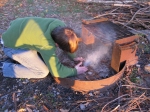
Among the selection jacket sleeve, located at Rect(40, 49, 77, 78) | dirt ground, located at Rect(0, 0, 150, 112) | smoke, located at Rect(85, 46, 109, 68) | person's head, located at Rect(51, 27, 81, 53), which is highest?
person's head, located at Rect(51, 27, 81, 53)

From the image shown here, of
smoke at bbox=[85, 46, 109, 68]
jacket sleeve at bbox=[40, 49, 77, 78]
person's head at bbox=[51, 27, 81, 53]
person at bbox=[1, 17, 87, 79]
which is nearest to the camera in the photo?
person's head at bbox=[51, 27, 81, 53]

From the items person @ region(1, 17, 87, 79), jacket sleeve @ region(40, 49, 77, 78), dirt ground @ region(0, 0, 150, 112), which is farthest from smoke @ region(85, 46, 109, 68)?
jacket sleeve @ region(40, 49, 77, 78)

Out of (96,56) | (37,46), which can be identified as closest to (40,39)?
(37,46)

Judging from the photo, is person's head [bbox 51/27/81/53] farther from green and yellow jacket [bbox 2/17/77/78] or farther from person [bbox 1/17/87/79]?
green and yellow jacket [bbox 2/17/77/78]

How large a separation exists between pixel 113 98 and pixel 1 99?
1.74 metres

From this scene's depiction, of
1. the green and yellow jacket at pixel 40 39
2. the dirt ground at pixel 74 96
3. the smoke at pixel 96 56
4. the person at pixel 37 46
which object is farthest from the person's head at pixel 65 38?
the smoke at pixel 96 56

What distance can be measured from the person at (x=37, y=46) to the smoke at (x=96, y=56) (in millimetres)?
377

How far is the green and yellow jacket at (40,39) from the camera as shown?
9.61 feet

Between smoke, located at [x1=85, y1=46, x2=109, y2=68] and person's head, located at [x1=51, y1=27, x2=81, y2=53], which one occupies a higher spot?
person's head, located at [x1=51, y1=27, x2=81, y2=53]

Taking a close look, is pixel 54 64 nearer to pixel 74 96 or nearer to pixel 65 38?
pixel 65 38

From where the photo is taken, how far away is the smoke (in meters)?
3.69

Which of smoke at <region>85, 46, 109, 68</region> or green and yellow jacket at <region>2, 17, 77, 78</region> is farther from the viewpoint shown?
smoke at <region>85, 46, 109, 68</region>

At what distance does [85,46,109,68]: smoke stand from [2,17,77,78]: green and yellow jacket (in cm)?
68

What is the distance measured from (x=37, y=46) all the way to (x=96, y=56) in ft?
4.08
